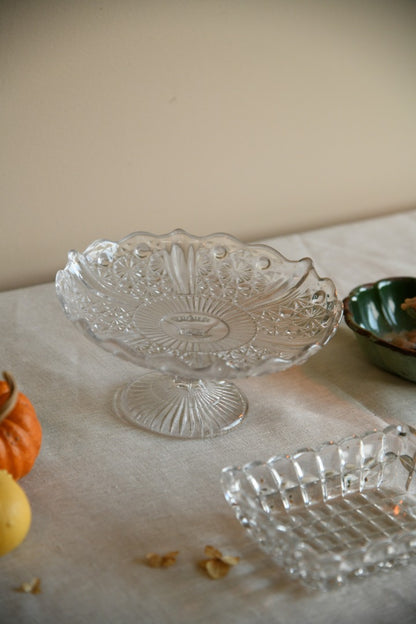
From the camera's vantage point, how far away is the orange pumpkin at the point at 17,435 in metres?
0.68

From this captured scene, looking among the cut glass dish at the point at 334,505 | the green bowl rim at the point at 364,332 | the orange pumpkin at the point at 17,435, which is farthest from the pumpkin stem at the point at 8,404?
the green bowl rim at the point at 364,332

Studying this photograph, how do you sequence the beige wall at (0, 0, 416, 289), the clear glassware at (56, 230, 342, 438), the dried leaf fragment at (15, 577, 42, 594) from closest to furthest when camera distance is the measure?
1. the dried leaf fragment at (15, 577, 42, 594)
2. the clear glassware at (56, 230, 342, 438)
3. the beige wall at (0, 0, 416, 289)

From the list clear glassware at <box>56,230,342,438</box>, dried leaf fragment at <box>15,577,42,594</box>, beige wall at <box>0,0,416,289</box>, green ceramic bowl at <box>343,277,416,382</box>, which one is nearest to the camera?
dried leaf fragment at <box>15,577,42,594</box>

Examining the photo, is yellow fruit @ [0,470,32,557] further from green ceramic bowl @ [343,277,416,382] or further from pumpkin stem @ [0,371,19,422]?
green ceramic bowl @ [343,277,416,382]

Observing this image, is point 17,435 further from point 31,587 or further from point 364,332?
point 364,332

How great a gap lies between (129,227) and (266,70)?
15.0 inches

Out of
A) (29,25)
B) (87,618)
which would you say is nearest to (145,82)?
(29,25)

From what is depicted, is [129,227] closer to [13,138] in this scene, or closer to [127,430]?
[13,138]

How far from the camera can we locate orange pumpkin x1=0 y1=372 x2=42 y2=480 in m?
0.68

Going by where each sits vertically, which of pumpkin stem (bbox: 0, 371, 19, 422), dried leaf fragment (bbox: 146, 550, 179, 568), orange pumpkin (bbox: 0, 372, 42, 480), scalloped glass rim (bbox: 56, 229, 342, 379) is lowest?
dried leaf fragment (bbox: 146, 550, 179, 568)

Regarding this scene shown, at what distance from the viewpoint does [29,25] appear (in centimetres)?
105

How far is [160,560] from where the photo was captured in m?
0.63

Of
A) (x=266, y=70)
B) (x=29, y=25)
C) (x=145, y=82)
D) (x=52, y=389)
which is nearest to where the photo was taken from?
(x=52, y=389)

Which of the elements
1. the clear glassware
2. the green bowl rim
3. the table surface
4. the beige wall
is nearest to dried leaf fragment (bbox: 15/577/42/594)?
the table surface
